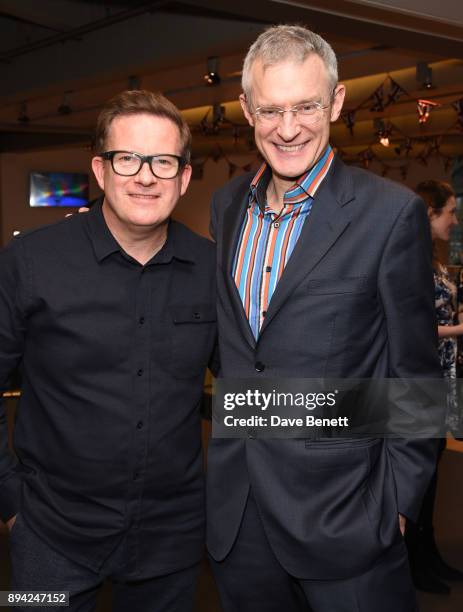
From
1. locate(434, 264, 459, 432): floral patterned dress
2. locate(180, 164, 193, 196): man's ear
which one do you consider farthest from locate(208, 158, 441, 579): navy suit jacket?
locate(434, 264, 459, 432): floral patterned dress

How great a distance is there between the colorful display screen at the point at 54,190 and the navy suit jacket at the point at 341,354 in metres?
13.7

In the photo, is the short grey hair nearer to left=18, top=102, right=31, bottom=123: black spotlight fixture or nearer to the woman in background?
the woman in background

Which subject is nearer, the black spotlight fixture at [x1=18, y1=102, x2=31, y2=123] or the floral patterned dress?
the floral patterned dress

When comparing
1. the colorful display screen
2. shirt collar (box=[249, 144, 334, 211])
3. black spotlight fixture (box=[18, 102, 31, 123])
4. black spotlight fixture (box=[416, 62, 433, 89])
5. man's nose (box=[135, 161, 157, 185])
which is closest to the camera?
man's nose (box=[135, 161, 157, 185])

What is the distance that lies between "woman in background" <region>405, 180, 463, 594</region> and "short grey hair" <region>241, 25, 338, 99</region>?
1.94 metres

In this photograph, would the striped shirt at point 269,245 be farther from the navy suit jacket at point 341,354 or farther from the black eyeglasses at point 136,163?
the black eyeglasses at point 136,163

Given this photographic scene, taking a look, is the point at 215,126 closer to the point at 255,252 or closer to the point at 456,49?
the point at 456,49

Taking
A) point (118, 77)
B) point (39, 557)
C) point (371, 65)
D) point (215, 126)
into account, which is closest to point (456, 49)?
point (371, 65)

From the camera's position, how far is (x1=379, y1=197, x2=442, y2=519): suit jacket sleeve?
170 centimetres

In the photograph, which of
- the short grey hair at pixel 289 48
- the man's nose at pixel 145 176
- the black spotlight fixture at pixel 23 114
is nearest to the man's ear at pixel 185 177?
the man's nose at pixel 145 176

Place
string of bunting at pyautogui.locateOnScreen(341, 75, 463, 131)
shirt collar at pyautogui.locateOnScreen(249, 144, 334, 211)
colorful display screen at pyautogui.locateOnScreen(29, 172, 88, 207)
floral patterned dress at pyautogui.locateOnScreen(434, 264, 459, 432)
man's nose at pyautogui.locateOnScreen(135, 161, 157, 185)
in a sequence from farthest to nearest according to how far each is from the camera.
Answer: colorful display screen at pyautogui.locateOnScreen(29, 172, 88, 207), string of bunting at pyautogui.locateOnScreen(341, 75, 463, 131), floral patterned dress at pyautogui.locateOnScreen(434, 264, 459, 432), shirt collar at pyautogui.locateOnScreen(249, 144, 334, 211), man's nose at pyautogui.locateOnScreen(135, 161, 157, 185)

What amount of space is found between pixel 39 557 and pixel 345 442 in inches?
29.3

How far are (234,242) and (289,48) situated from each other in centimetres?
46

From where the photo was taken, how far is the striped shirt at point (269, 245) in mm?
1771
